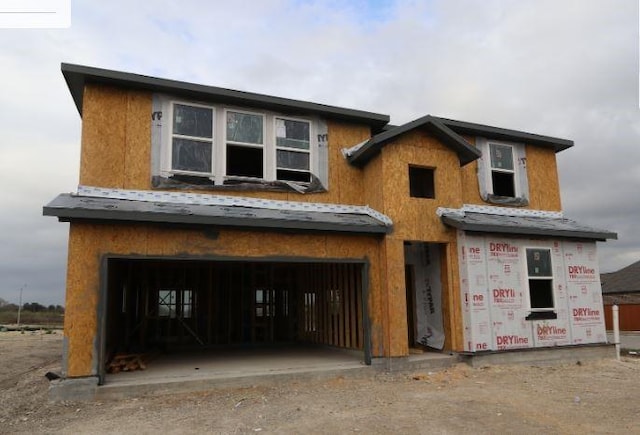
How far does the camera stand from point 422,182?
40.6ft

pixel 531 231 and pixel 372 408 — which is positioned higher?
pixel 531 231

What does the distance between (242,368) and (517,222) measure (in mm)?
7680

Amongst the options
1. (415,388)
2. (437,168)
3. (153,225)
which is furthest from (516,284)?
(153,225)

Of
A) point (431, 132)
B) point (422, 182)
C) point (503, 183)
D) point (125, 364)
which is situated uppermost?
point (431, 132)

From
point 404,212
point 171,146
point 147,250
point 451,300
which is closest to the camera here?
point 147,250

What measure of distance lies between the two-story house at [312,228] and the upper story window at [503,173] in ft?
0.13

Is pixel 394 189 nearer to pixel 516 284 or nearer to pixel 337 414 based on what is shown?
pixel 516 284

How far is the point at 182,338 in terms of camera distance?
1354 cm

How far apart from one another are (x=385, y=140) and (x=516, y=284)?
4.70 metres

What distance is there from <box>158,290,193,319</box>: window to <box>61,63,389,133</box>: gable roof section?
5531 millimetres

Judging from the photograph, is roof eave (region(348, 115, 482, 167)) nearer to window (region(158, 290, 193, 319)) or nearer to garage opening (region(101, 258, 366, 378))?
garage opening (region(101, 258, 366, 378))

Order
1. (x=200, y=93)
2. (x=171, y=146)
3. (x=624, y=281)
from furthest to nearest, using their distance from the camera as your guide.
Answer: (x=624, y=281) → (x=200, y=93) → (x=171, y=146)

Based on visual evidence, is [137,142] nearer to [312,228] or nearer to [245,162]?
[245,162]

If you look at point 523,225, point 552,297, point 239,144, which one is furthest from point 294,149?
point 552,297
